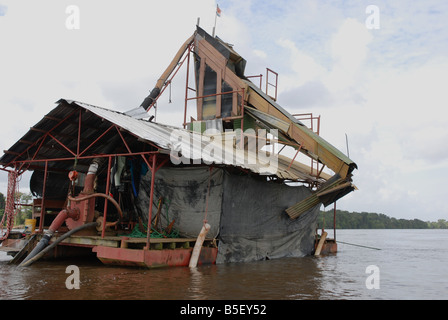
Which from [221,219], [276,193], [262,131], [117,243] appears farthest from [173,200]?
[262,131]

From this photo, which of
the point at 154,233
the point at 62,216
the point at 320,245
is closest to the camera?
the point at 62,216

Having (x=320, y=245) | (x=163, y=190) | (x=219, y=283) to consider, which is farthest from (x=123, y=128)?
(x=320, y=245)

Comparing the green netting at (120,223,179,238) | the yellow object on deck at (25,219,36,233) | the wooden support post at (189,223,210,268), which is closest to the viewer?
the wooden support post at (189,223,210,268)

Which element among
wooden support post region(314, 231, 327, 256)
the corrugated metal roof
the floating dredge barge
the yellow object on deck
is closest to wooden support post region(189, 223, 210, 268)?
the floating dredge barge

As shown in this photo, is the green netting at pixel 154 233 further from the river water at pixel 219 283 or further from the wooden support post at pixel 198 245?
the river water at pixel 219 283

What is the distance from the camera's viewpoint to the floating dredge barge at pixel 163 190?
555 inches

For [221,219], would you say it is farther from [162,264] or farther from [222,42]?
[222,42]

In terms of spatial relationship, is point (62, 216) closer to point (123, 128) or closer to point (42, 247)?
point (42, 247)

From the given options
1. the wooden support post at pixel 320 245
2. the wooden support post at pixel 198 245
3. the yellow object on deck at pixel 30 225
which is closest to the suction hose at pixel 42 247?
the yellow object on deck at pixel 30 225

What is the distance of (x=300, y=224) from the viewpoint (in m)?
20.1

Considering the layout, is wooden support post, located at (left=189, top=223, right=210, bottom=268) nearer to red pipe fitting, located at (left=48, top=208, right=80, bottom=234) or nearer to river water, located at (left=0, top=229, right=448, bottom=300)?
river water, located at (left=0, top=229, right=448, bottom=300)

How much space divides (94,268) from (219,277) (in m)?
4.25

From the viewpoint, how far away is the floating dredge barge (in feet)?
46.3

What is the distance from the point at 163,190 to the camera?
1642 centimetres
